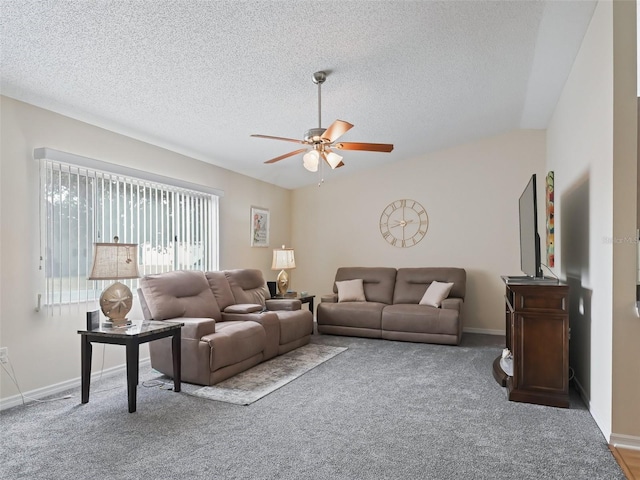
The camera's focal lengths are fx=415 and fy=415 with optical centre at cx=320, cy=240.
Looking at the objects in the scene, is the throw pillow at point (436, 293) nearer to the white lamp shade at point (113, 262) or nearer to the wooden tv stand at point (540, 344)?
the wooden tv stand at point (540, 344)

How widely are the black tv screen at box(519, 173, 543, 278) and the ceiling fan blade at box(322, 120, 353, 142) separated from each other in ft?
4.71

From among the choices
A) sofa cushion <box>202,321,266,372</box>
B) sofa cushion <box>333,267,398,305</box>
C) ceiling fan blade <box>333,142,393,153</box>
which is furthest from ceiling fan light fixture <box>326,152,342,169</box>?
sofa cushion <box>333,267,398,305</box>

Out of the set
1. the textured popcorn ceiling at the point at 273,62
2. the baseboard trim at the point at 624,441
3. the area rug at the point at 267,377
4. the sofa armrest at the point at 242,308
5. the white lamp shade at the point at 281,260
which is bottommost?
the area rug at the point at 267,377

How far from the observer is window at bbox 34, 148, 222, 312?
11.3 feet

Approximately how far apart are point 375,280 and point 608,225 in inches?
153

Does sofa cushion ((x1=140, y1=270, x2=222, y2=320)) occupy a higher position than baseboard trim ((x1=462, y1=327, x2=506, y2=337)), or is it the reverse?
sofa cushion ((x1=140, y1=270, x2=222, y2=320))

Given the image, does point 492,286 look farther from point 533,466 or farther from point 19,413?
point 19,413

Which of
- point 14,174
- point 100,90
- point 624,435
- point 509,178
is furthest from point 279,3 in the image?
point 509,178

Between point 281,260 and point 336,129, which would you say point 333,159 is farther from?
point 281,260

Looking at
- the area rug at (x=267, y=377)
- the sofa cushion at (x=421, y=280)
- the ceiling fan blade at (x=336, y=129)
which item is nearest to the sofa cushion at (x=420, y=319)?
the sofa cushion at (x=421, y=280)

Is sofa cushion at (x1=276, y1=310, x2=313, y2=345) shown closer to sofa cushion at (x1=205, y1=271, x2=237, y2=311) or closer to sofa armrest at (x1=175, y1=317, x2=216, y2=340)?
sofa cushion at (x1=205, y1=271, x2=237, y2=311)

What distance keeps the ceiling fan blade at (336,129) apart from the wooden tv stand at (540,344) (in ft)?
5.65

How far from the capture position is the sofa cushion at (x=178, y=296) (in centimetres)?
379

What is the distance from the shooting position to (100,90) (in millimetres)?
3273
